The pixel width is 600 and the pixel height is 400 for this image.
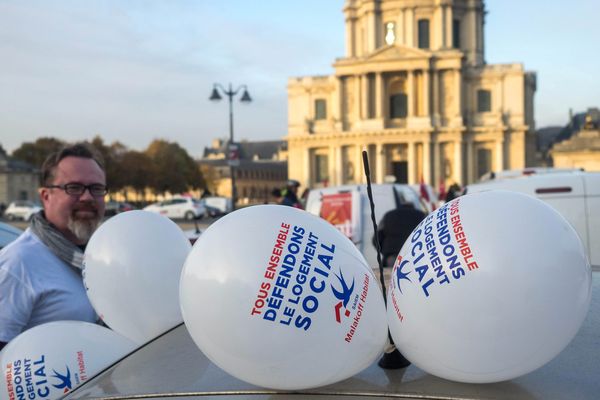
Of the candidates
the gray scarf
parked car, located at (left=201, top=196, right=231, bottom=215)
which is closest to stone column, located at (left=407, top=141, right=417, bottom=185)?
parked car, located at (left=201, top=196, right=231, bottom=215)

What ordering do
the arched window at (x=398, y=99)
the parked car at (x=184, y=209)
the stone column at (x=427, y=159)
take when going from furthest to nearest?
the arched window at (x=398, y=99), the stone column at (x=427, y=159), the parked car at (x=184, y=209)

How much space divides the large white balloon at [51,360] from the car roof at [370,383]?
34 cm

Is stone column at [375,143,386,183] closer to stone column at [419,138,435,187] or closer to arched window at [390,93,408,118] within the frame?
arched window at [390,93,408,118]

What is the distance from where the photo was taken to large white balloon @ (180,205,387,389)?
1.48m

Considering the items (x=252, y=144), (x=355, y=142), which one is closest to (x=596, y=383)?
(x=355, y=142)

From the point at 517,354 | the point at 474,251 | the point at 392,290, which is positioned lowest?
the point at 517,354

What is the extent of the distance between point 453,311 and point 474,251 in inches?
5.9

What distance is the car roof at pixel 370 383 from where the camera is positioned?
4.74 feet

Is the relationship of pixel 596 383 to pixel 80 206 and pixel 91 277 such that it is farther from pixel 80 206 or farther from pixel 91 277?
pixel 80 206

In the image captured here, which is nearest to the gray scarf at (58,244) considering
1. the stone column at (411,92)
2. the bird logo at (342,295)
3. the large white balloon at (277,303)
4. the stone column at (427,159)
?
the large white balloon at (277,303)

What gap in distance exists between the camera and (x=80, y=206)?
3107 millimetres

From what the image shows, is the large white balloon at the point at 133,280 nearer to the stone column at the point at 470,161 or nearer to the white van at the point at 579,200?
the white van at the point at 579,200

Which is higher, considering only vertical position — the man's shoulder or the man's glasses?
the man's glasses

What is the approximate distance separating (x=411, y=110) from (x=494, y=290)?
54.9 m
